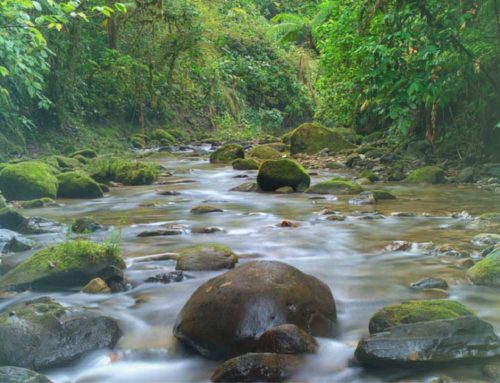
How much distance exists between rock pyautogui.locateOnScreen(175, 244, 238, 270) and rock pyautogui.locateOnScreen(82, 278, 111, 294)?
2.46 ft

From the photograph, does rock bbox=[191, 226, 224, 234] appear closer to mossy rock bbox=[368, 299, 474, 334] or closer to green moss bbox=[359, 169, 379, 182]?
mossy rock bbox=[368, 299, 474, 334]

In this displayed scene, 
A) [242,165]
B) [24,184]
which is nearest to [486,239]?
[24,184]

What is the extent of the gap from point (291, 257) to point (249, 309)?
2.21 m

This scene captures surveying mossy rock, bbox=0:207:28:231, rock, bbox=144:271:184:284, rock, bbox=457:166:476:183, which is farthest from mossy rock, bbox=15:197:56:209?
rock, bbox=457:166:476:183

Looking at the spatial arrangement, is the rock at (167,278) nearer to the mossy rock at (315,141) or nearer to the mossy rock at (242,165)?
the mossy rock at (242,165)

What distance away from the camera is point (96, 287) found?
4562mm

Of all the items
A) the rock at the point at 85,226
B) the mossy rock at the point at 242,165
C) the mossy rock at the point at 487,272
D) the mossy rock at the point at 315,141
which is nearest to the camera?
the mossy rock at the point at 487,272

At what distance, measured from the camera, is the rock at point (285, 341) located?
10.9ft

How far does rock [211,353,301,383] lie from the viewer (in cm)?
304

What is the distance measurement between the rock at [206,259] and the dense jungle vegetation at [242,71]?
95.3 inches

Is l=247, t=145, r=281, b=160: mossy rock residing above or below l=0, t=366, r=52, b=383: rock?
above

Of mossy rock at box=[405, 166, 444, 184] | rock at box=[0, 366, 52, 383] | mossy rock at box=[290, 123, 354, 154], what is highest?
mossy rock at box=[290, 123, 354, 154]

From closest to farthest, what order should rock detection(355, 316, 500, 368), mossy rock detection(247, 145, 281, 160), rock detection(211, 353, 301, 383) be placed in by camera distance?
rock detection(211, 353, 301, 383) → rock detection(355, 316, 500, 368) → mossy rock detection(247, 145, 281, 160)

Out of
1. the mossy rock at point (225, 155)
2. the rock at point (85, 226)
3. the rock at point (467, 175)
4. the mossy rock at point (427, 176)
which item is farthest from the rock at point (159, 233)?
the mossy rock at point (225, 155)
